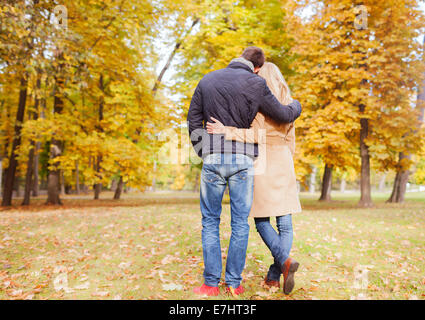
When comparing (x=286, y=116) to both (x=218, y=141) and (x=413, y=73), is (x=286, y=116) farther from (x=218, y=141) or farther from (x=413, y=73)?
(x=413, y=73)

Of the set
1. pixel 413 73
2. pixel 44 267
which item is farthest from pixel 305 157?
pixel 44 267

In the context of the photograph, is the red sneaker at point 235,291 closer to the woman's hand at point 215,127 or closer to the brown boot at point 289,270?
the brown boot at point 289,270

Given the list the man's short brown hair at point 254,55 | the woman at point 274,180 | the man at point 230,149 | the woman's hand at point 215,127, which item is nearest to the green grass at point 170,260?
the man at point 230,149

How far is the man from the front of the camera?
264 centimetres

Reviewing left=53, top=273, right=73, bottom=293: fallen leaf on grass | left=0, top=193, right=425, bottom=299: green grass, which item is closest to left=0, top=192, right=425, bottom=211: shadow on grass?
left=0, top=193, right=425, bottom=299: green grass

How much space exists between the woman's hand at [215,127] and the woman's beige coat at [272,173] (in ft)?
1.02

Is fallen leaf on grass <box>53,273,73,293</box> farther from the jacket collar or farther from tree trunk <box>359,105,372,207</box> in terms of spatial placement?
tree trunk <box>359,105,372,207</box>

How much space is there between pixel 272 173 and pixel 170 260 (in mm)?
2095

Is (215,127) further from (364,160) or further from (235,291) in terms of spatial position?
(364,160)

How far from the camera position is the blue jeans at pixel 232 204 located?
8.69 feet

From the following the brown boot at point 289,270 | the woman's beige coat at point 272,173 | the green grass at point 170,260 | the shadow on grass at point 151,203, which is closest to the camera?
the brown boot at point 289,270

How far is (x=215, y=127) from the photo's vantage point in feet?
8.69

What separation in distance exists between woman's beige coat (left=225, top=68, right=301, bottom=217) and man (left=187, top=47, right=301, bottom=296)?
0.12 metres
